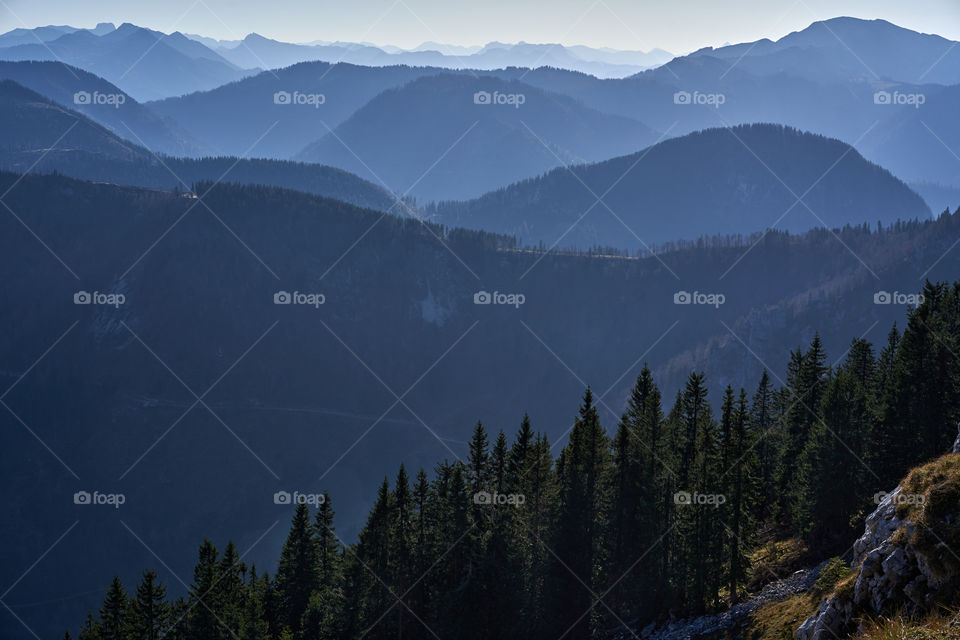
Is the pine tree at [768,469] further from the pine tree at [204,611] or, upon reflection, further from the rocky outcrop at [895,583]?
the pine tree at [204,611]

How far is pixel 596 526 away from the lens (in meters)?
52.3

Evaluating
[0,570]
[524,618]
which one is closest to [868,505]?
[524,618]

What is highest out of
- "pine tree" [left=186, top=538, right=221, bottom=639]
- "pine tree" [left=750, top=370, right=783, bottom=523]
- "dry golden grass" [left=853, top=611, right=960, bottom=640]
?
"pine tree" [left=750, top=370, right=783, bottom=523]

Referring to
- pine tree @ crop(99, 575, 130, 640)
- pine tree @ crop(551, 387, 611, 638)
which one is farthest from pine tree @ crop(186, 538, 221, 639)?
pine tree @ crop(551, 387, 611, 638)

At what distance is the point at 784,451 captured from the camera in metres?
61.8

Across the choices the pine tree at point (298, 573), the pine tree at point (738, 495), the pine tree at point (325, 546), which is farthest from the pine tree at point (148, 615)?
the pine tree at point (738, 495)

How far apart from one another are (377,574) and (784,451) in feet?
117

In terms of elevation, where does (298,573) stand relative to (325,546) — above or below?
below

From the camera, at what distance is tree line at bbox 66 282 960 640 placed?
156ft

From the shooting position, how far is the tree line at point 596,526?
1871 inches

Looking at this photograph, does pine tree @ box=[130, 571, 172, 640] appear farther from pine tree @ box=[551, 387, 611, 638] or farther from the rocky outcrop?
the rocky outcrop

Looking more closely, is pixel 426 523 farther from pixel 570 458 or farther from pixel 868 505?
pixel 868 505

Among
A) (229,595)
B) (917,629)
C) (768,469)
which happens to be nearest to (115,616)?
(229,595)

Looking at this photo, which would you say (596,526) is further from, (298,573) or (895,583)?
(895,583)
